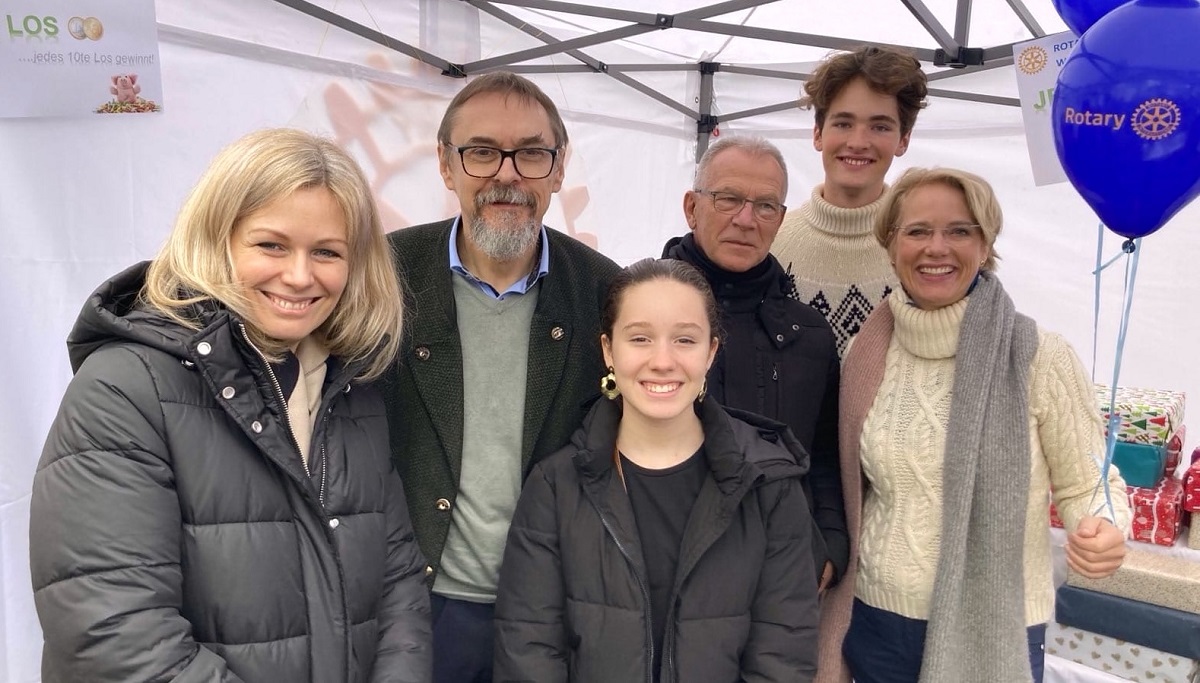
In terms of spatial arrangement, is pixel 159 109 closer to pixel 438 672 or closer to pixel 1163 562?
pixel 438 672

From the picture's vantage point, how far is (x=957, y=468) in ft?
5.80

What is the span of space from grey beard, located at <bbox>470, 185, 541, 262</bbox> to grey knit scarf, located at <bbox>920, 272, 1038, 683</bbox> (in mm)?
1067

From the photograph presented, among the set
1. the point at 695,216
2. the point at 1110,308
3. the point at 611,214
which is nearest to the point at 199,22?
the point at 695,216

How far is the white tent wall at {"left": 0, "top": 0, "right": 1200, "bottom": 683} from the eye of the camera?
7.45 feet

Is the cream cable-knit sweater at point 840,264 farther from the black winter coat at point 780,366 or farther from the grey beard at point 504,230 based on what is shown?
the grey beard at point 504,230

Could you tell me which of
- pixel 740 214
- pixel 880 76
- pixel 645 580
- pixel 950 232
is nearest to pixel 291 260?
pixel 645 580

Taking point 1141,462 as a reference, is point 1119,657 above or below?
below

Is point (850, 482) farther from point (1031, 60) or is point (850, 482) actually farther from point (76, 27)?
point (76, 27)

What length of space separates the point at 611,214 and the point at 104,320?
3.96 metres

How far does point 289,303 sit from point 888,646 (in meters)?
1.55

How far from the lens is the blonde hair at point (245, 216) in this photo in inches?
49.2

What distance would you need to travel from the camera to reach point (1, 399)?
87.7 inches

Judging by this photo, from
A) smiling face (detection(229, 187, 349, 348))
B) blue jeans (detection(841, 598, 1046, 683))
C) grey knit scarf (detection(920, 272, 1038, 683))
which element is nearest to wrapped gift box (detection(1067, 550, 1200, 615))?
blue jeans (detection(841, 598, 1046, 683))

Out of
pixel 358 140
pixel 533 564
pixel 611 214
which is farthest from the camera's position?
pixel 611 214
